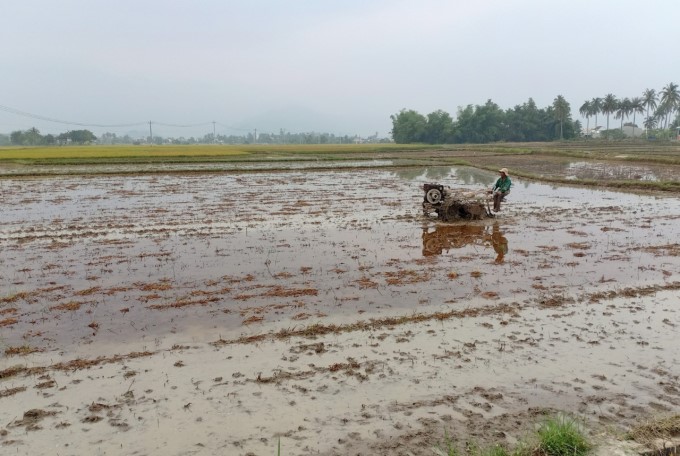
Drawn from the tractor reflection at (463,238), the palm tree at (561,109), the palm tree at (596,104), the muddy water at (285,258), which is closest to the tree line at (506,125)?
the palm tree at (561,109)

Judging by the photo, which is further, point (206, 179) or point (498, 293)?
point (206, 179)

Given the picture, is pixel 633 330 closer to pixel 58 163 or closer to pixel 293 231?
pixel 293 231

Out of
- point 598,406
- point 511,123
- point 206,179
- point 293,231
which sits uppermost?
point 511,123

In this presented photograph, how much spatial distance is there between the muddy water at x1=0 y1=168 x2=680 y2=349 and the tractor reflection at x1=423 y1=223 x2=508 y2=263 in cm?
4

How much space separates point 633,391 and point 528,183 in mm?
18287

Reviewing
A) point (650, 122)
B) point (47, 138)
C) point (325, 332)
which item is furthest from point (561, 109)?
point (47, 138)

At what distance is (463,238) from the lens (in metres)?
10.3

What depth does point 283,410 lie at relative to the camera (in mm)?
3852

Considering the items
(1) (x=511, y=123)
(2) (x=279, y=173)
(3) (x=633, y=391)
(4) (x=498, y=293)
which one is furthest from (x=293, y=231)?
(1) (x=511, y=123)

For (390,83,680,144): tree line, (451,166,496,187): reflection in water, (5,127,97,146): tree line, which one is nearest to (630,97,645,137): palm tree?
(390,83,680,144): tree line

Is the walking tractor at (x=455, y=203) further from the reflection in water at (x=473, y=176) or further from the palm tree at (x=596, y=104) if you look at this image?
the palm tree at (x=596, y=104)

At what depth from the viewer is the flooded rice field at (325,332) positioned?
369cm

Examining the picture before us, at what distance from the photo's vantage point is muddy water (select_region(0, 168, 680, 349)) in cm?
614

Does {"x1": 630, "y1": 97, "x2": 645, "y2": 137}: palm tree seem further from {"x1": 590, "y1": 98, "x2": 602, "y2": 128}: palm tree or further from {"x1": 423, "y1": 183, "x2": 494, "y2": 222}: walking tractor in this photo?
{"x1": 423, "y1": 183, "x2": 494, "y2": 222}: walking tractor
